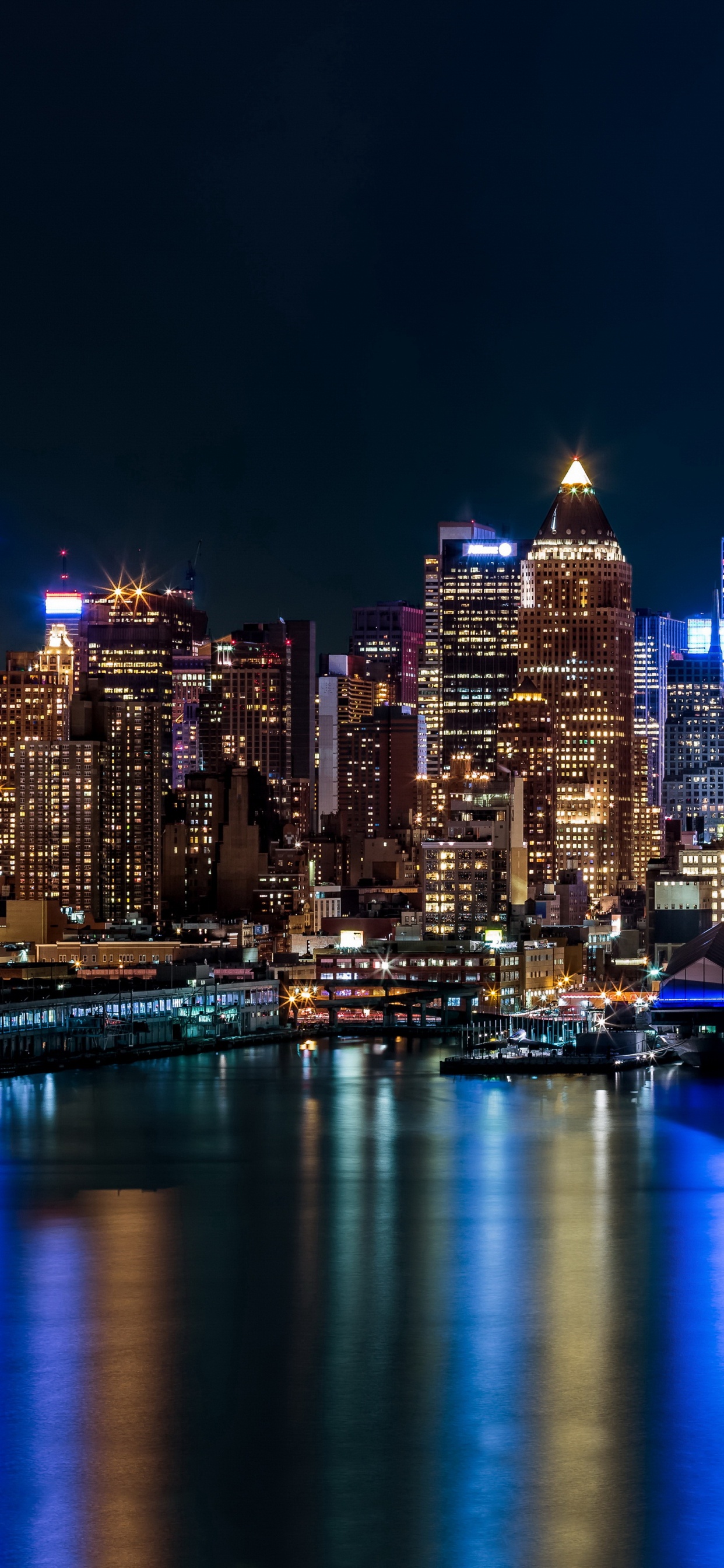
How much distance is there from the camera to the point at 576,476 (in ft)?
380

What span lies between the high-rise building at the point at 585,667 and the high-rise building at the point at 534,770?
644cm

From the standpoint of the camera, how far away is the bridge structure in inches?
2136

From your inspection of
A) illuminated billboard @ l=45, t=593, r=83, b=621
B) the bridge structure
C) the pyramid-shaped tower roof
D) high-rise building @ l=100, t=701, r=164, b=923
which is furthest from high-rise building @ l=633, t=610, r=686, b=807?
the bridge structure

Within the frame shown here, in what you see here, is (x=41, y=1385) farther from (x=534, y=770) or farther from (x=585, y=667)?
(x=585, y=667)

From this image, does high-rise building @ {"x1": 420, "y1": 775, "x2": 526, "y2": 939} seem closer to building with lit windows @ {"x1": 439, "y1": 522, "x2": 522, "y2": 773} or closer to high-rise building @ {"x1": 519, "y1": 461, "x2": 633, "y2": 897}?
high-rise building @ {"x1": 519, "y1": 461, "x2": 633, "y2": 897}

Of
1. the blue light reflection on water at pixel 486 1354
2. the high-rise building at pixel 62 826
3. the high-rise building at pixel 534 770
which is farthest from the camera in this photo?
the high-rise building at pixel 534 770

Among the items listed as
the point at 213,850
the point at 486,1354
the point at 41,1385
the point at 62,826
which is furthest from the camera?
the point at 213,850

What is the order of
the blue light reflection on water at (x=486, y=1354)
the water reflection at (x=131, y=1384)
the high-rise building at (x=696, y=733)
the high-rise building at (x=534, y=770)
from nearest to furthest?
the water reflection at (x=131, y=1384)
the blue light reflection on water at (x=486, y=1354)
the high-rise building at (x=534, y=770)
the high-rise building at (x=696, y=733)

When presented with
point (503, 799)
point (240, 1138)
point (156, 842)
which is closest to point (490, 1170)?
point (240, 1138)

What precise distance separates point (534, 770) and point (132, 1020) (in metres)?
40.5

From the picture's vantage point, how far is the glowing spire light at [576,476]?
115500 mm

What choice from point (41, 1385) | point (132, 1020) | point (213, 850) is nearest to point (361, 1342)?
point (41, 1385)

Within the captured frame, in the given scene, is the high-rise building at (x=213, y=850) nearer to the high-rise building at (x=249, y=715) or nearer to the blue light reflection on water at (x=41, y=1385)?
the high-rise building at (x=249, y=715)

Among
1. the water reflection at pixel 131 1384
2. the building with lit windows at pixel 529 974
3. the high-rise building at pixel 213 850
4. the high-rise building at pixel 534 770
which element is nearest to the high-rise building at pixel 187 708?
the high-rise building at pixel 213 850
